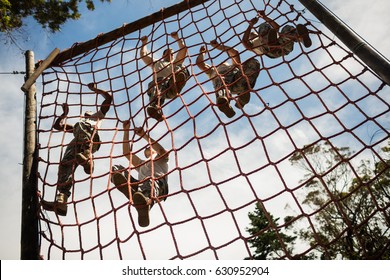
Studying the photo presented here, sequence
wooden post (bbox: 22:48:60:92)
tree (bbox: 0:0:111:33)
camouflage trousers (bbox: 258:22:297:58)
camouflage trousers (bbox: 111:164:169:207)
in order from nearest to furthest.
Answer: camouflage trousers (bbox: 111:164:169:207)
camouflage trousers (bbox: 258:22:297:58)
wooden post (bbox: 22:48:60:92)
tree (bbox: 0:0:111:33)

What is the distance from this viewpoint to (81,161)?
2623mm

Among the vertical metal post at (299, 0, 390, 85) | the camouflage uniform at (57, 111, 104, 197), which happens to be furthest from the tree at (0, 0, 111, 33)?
the vertical metal post at (299, 0, 390, 85)

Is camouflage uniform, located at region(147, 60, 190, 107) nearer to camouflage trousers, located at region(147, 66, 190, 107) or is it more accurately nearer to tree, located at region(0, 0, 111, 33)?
camouflage trousers, located at region(147, 66, 190, 107)

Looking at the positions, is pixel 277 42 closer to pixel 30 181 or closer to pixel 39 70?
pixel 39 70

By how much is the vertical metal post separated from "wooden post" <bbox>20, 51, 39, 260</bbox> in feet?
8.15

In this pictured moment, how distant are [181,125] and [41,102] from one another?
1.63m

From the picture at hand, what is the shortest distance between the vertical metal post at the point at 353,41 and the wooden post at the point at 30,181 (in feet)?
8.15

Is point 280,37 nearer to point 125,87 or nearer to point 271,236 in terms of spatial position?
point 125,87

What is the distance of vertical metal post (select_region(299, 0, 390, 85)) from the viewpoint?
5.08ft

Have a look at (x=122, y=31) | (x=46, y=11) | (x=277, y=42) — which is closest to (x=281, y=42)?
(x=277, y=42)

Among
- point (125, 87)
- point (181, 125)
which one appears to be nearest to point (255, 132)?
point (181, 125)

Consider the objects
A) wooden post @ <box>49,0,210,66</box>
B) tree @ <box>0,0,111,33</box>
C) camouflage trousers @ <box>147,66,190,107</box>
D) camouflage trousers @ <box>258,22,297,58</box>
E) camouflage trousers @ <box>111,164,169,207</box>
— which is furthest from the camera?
tree @ <box>0,0,111,33</box>

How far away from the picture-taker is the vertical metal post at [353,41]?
1547 millimetres

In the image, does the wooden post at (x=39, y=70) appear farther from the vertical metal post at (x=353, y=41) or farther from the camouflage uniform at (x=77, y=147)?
the vertical metal post at (x=353, y=41)
